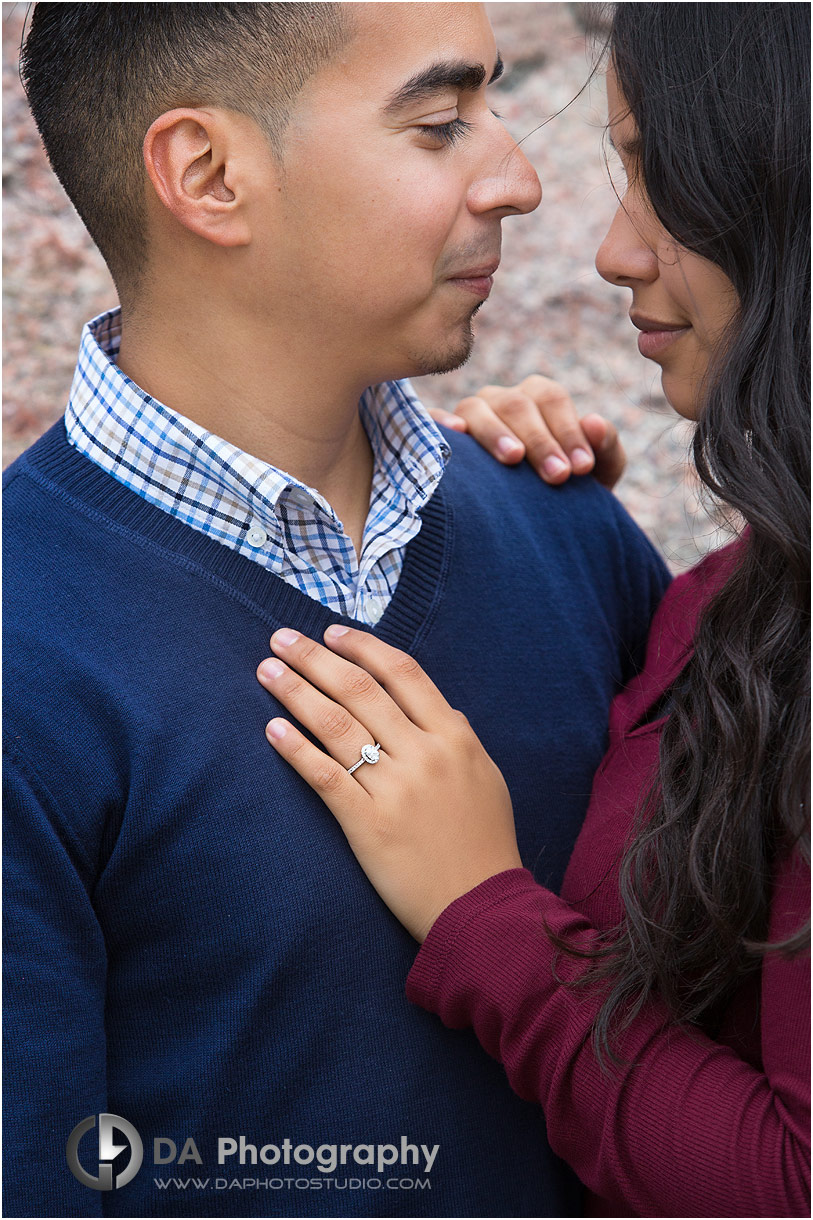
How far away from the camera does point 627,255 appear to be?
48.1 inches

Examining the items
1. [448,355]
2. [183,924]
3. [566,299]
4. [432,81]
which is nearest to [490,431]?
[448,355]

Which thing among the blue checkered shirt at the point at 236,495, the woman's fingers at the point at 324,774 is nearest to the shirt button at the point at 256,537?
the blue checkered shirt at the point at 236,495

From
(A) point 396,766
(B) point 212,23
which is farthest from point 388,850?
(B) point 212,23

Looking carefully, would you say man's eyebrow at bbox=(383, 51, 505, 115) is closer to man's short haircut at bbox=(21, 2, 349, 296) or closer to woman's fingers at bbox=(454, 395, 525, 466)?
man's short haircut at bbox=(21, 2, 349, 296)

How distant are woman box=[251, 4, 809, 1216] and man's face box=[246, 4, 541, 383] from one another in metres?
0.19

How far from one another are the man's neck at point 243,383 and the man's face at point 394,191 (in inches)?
1.9

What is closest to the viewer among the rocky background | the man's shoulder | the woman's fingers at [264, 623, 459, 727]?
the woman's fingers at [264, 623, 459, 727]

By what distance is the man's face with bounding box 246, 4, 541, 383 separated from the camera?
1243 millimetres

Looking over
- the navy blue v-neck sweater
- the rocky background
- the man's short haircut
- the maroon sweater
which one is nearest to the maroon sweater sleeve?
the maroon sweater

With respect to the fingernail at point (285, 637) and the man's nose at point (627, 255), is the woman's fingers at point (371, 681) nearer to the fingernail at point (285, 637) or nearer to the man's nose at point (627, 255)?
the fingernail at point (285, 637)

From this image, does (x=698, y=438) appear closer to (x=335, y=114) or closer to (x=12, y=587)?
(x=335, y=114)

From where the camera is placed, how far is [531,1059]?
1116mm

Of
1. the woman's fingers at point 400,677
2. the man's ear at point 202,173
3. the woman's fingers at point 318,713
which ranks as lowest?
the woman's fingers at point 318,713

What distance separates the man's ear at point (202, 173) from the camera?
1265mm
